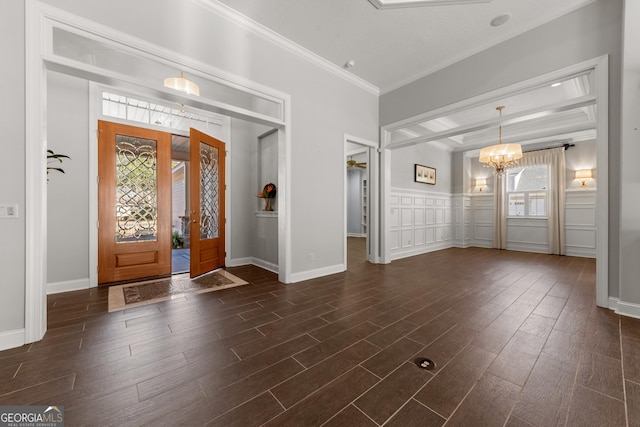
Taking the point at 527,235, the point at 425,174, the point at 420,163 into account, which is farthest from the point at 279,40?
the point at 527,235

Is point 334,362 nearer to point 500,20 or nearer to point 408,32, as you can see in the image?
point 408,32

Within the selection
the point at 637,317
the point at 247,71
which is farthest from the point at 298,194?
the point at 637,317

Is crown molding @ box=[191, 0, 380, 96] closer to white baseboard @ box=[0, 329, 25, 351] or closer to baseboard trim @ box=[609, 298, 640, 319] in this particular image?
white baseboard @ box=[0, 329, 25, 351]

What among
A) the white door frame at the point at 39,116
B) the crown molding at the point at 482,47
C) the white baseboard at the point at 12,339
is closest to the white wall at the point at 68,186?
the white door frame at the point at 39,116

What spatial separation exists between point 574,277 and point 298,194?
4579mm

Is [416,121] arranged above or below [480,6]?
below

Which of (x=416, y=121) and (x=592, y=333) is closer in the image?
(x=592, y=333)

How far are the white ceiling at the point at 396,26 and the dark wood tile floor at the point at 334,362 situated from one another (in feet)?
11.2

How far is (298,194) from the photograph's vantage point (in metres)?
3.61

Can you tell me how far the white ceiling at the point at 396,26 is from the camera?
283 cm

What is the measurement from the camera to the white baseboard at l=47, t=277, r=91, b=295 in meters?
2.99

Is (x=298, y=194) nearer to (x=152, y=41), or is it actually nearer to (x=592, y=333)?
(x=152, y=41)

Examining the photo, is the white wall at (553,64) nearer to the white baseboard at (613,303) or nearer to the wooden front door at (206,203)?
the white baseboard at (613,303)

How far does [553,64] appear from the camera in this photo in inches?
114
